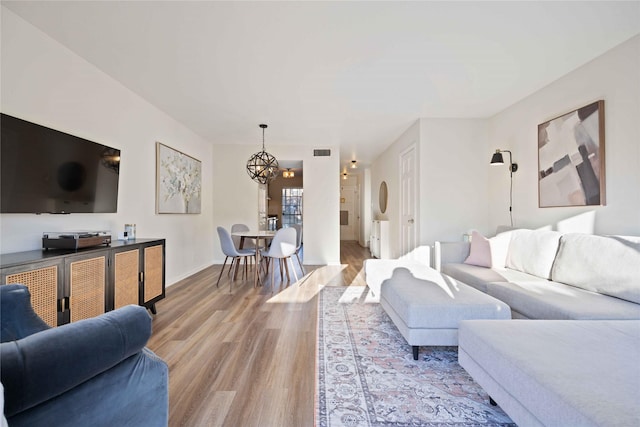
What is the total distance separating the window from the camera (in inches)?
413

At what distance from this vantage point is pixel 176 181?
4.31 meters

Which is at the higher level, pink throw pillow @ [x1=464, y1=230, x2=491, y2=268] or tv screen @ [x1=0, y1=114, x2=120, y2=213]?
tv screen @ [x1=0, y1=114, x2=120, y2=213]

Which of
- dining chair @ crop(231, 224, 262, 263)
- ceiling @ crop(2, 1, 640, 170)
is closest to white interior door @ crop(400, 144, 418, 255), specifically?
ceiling @ crop(2, 1, 640, 170)

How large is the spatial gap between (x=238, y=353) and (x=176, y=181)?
3.09 meters

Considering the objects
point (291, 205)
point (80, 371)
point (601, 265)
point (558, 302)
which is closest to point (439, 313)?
point (558, 302)

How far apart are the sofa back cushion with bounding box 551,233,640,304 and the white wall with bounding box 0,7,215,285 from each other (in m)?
4.18

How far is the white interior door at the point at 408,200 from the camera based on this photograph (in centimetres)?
459

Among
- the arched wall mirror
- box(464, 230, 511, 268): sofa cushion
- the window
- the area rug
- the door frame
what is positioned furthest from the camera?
the window

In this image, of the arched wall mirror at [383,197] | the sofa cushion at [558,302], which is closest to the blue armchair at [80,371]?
the sofa cushion at [558,302]

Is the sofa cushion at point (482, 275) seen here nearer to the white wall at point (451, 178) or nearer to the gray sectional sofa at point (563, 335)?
the gray sectional sofa at point (563, 335)

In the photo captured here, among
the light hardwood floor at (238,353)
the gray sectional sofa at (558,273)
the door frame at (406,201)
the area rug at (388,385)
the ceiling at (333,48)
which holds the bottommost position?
the light hardwood floor at (238,353)

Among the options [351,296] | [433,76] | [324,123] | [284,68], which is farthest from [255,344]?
[324,123]

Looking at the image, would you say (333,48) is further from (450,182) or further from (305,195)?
(305,195)

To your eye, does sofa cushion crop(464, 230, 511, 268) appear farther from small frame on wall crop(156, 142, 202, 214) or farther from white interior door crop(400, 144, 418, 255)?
small frame on wall crop(156, 142, 202, 214)
